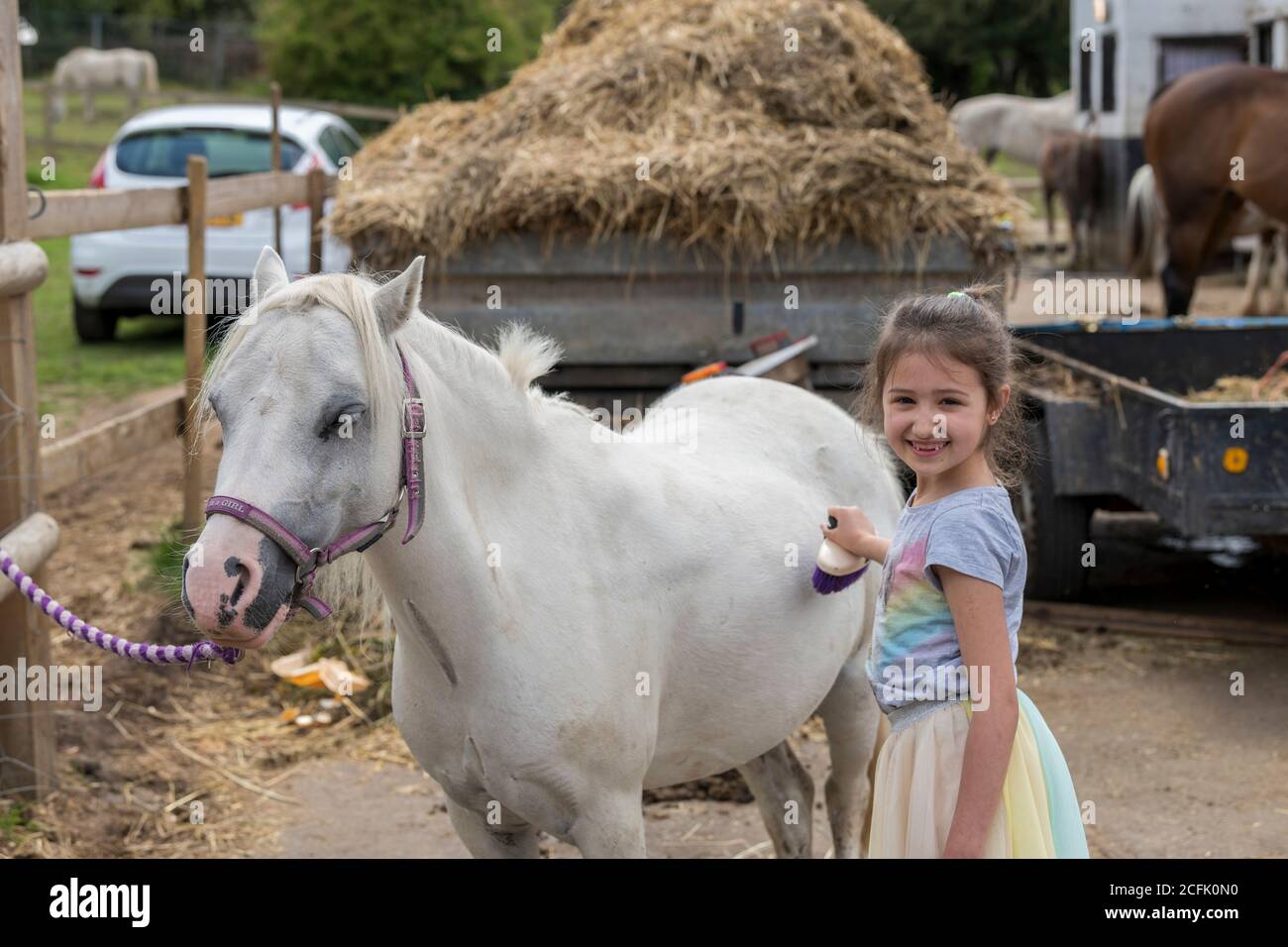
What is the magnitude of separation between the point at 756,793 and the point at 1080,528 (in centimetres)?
247

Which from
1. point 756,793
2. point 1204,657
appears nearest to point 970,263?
point 1204,657

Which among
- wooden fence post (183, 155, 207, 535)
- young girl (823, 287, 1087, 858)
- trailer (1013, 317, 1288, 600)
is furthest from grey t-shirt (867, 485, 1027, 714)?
wooden fence post (183, 155, 207, 535)

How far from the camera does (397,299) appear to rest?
6.78 feet

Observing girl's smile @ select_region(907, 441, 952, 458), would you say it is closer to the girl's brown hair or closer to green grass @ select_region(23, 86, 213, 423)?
the girl's brown hair

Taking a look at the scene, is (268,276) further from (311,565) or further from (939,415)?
(939,415)

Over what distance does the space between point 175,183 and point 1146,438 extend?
22.5 ft

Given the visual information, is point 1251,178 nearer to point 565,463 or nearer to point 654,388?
point 654,388

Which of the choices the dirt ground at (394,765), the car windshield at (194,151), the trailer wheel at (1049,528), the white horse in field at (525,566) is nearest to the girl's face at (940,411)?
the white horse in field at (525,566)

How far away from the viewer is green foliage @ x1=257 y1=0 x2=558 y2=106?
19.3 meters

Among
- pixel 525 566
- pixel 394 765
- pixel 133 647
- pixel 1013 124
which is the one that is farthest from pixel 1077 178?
pixel 133 647

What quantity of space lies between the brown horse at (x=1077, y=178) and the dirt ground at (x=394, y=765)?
9763mm

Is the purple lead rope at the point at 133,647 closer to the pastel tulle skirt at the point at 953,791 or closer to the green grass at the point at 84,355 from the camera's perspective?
the pastel tulle skirt at the point at 953,791

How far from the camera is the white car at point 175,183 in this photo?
30.6 feet
